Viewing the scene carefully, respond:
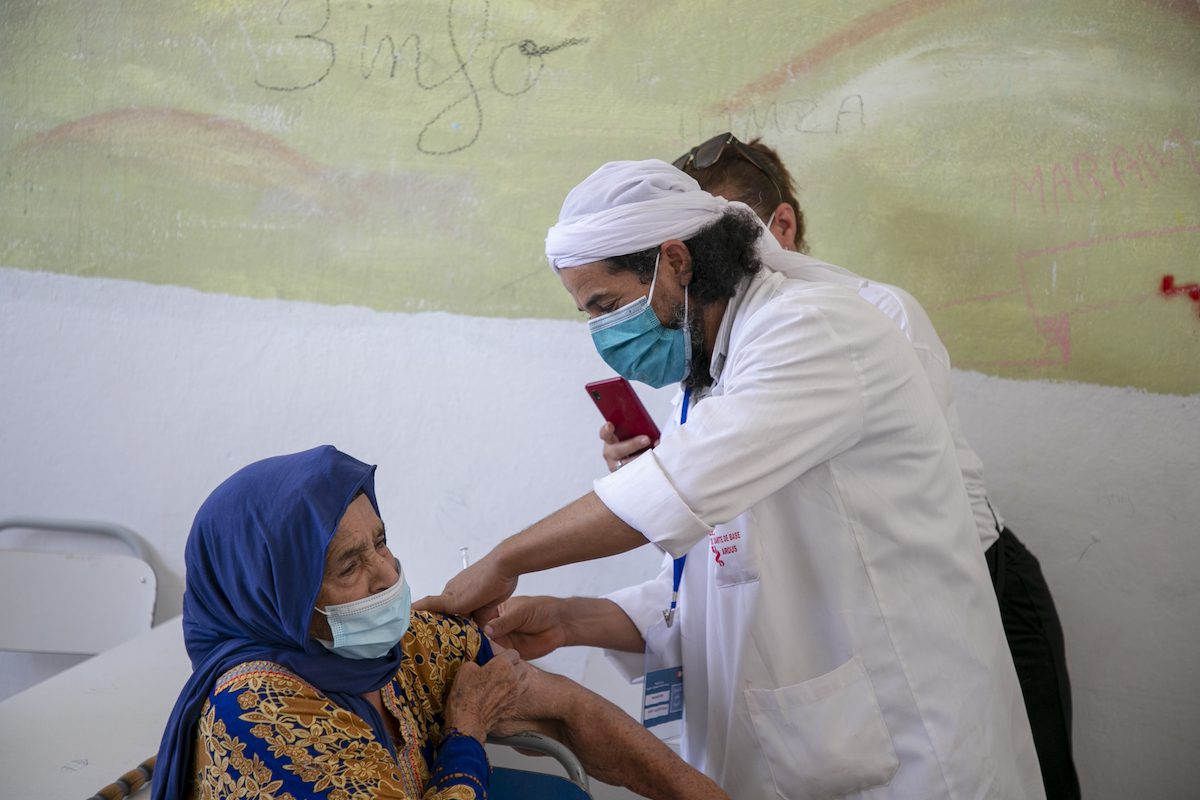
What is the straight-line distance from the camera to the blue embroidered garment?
141 centimetres

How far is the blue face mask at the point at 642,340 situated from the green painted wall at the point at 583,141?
1.17 metres

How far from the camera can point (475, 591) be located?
169 cm

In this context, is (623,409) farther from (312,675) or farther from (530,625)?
(312,675)

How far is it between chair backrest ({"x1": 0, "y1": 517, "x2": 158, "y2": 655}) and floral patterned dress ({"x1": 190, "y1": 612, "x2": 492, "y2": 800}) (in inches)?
65.3

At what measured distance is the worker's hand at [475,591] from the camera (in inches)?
65.2

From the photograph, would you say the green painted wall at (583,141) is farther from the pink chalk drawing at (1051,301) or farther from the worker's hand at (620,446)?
the worker's hand at (620,446)

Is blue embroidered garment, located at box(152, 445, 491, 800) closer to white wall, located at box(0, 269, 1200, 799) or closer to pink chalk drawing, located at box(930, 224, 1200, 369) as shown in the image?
white wall, located at box(0, 269, 1200, 799)

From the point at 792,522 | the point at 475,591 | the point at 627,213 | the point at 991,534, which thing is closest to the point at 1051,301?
the point at 991,534

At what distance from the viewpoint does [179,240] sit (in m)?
3.00

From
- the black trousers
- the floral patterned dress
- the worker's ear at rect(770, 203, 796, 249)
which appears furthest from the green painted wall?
the floral patterned dress

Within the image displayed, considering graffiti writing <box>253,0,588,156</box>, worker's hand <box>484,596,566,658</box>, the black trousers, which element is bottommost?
the black trousers

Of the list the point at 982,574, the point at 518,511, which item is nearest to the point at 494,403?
the point at 518,511

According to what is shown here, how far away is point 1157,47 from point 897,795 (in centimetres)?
208

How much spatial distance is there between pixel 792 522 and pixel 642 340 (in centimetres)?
39
